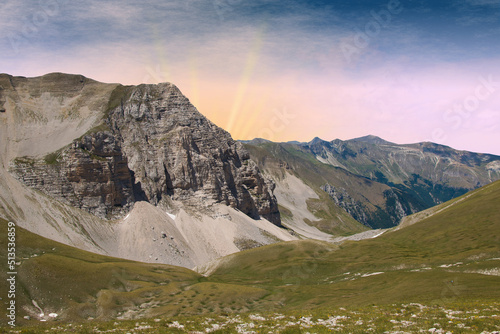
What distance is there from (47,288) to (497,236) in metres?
109

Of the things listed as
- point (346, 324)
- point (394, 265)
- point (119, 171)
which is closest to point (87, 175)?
point (119, 171)

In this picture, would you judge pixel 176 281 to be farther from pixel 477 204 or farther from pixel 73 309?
pixel 477 204

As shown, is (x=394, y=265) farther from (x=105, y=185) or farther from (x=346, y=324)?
(x=105, y=185)

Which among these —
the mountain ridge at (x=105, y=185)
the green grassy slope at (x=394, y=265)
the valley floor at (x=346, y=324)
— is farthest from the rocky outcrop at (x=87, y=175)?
the valley floor at (x=346, y=324)

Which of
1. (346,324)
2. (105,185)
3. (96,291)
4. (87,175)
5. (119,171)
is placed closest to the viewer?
(346,324)

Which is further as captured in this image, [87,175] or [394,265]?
[87,175]

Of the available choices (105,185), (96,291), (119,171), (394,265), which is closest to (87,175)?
(105,185)

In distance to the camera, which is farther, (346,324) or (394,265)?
(394,265)

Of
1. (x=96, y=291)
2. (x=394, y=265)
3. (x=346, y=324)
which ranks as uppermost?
(x=346, y=324)

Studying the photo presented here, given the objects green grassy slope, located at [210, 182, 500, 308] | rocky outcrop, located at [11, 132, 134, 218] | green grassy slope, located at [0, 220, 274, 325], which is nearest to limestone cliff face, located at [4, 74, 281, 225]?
rocky outcrop, located at [11, 132, 134, 218]

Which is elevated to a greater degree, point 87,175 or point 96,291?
point 87,175

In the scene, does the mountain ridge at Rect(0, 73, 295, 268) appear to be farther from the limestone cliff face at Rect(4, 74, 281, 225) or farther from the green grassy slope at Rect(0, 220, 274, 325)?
the green grassy slope at Rect(0, 220, 274, 325)

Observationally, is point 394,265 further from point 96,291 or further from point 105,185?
point 105,185

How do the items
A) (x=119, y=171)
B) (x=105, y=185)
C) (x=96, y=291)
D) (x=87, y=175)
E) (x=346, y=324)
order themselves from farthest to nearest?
(x=119, y=171) < (x=105, y=185) < (x=87, y=175) < (x=96, y=291) < (x=346, y=324)
